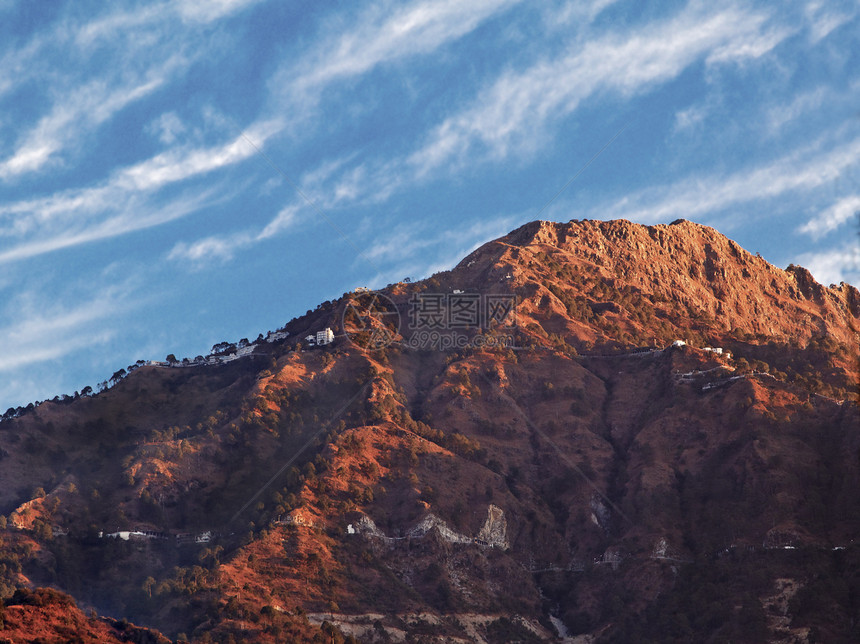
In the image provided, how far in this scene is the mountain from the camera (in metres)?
117

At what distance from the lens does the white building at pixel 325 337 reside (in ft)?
526

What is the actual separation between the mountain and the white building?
2.58 feet

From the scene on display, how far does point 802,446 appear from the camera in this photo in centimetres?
13225

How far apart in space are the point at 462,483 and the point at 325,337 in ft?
114

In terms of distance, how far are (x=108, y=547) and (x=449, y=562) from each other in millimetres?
31691

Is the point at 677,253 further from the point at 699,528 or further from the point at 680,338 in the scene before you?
the point at 699,528

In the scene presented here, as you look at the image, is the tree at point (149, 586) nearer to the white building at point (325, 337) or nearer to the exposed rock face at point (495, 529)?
the exposed rock face at point (495, 529)

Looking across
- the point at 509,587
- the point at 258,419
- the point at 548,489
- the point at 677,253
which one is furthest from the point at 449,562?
the point at 677,253

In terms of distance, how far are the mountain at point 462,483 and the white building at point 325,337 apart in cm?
79
